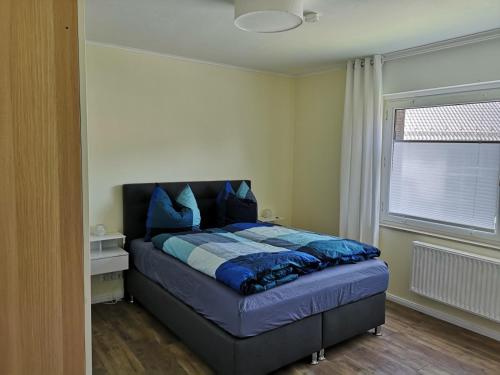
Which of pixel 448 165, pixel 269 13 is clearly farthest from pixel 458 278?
pixel 269 13

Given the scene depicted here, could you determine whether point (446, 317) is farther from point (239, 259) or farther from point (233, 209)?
point (233, 209)

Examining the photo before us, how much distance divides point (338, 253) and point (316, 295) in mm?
460

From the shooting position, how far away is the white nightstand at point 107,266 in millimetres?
3473

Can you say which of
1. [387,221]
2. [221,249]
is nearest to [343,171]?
[387,221]

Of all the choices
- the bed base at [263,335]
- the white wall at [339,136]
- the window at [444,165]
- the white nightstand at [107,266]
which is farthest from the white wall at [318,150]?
the white nightstand at [107,266]

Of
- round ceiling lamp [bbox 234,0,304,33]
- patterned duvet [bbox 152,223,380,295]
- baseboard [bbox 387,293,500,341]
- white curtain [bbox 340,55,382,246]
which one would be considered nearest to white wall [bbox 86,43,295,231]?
patterned duvet [bbox 152,223,380,295]

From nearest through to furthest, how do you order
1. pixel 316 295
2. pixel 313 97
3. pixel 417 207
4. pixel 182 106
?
1. pixel 316 295
2. pixel 417 207
3. pixel 182 106
4. pixel 313 97

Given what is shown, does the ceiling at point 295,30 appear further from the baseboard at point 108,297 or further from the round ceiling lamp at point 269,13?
the baseboard at point 108,297

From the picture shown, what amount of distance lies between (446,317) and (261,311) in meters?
2.11

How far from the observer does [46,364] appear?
0.89 meters

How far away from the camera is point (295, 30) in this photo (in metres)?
3.10

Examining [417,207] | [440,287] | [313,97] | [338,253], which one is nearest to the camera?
[338,253]

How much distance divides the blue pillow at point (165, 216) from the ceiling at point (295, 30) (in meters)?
1.48

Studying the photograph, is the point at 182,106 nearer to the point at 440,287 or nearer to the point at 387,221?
the point at 387,221
